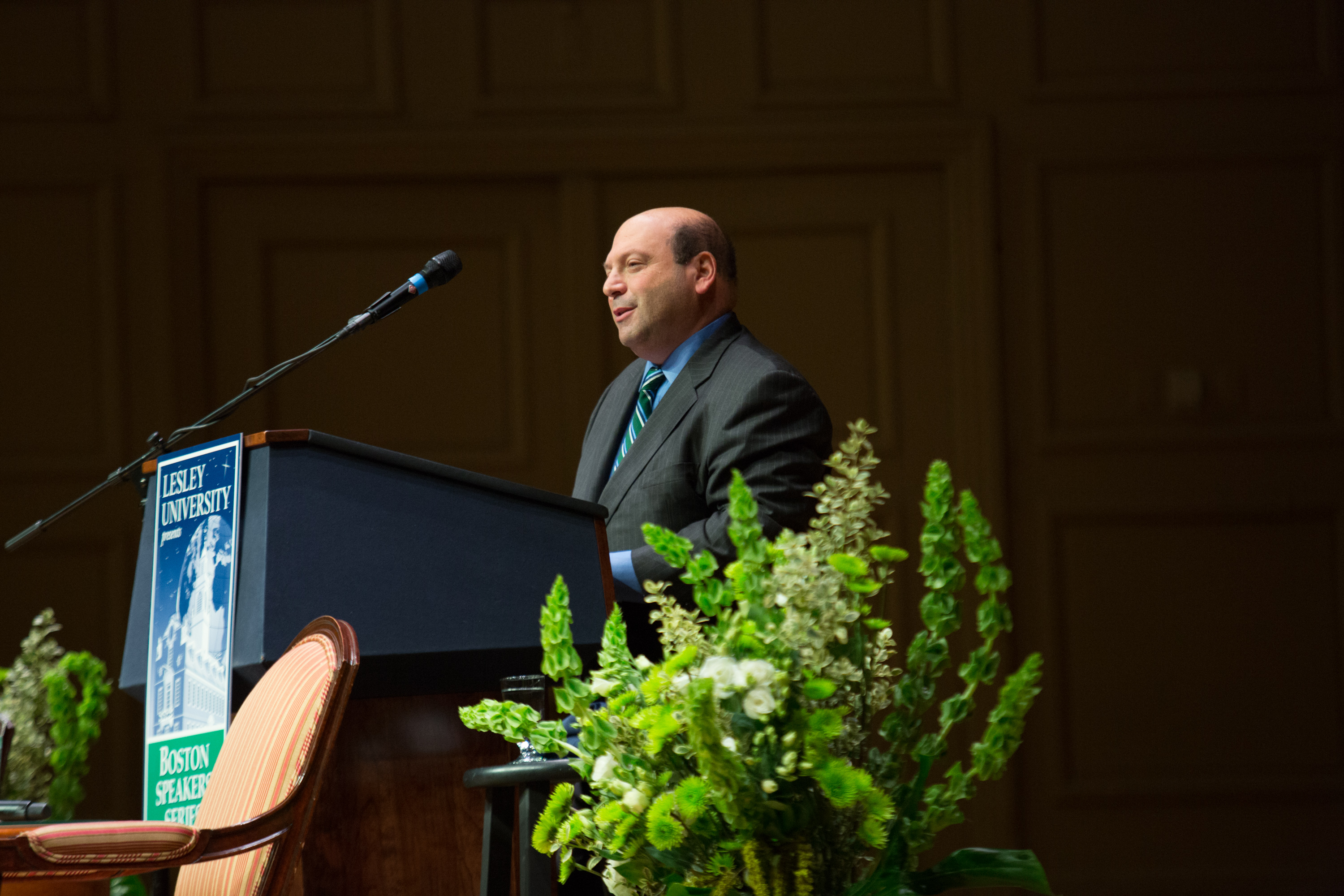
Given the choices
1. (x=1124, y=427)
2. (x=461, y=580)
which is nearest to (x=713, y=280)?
(x=461, y=580)

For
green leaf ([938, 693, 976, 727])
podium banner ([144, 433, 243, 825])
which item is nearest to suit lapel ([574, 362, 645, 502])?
podium banner ([144, 433, 243, 825])

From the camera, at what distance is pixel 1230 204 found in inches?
193

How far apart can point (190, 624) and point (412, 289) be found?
0.64 meters

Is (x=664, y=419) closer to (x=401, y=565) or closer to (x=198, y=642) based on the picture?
(x=401, y=565)

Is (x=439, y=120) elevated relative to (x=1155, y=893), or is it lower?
elevated

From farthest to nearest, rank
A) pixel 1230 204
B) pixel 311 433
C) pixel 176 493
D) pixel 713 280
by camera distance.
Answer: pixel 1230 204, pixel 713 280, pixel 176 493, pixel 311 433

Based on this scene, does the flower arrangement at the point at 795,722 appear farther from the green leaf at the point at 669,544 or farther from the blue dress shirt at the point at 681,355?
the blue dress shirt at the point at 681,355

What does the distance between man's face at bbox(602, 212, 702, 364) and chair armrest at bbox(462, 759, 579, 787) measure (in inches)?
50.2

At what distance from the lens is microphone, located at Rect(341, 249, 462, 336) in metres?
2.28

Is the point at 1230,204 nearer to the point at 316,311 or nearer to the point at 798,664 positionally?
the point at 316,311

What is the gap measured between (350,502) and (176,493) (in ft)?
1.02

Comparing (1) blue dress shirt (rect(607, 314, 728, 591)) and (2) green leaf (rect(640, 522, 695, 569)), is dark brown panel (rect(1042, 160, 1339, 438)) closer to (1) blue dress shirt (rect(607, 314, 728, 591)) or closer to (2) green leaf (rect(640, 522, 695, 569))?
(1) blue dress shirt (rect(607, 314, 728, 591))

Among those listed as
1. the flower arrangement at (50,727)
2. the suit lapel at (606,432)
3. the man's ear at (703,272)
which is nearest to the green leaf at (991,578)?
the suit lapel at (606,432)

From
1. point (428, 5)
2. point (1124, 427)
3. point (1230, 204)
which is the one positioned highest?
point (428, 5)
